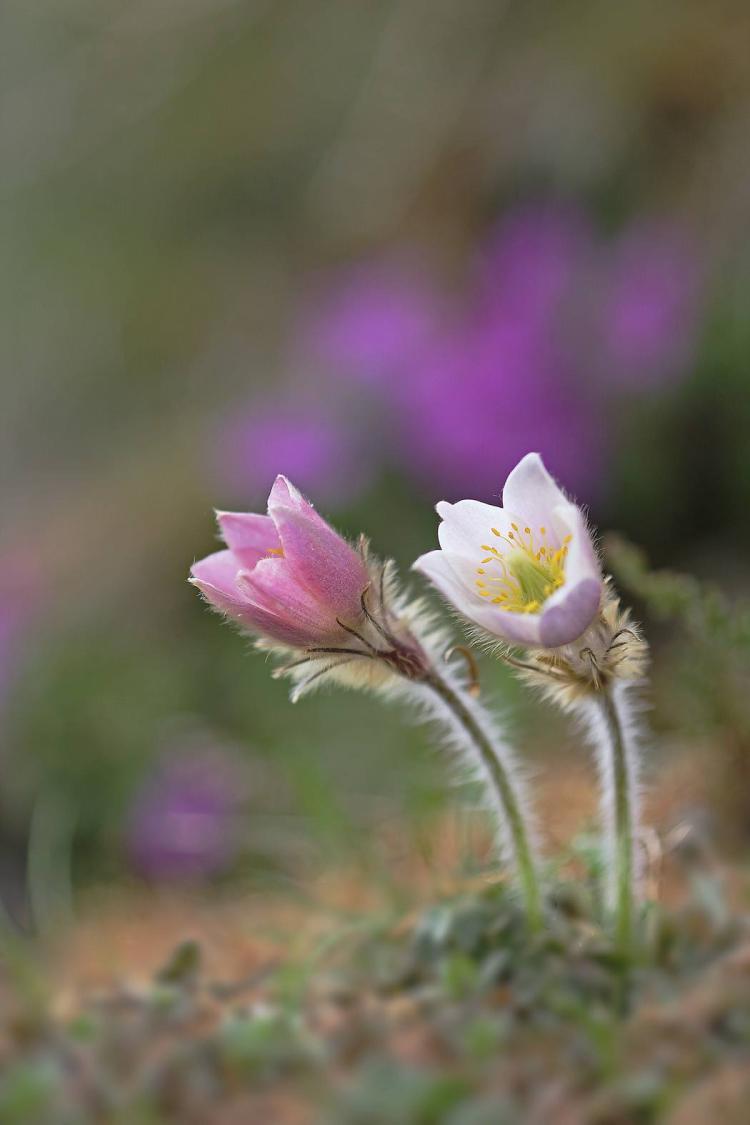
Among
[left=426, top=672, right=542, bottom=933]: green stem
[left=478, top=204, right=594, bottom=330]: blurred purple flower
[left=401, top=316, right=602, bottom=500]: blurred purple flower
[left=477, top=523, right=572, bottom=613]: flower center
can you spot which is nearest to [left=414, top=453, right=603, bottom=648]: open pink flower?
[left=477, top=523, right=572, bottom=613]: flower center

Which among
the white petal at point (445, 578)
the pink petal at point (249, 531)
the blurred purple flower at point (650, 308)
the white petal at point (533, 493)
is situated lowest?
the white petal at point (445, 578)

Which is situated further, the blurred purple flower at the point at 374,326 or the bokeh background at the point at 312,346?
the blurred purple flower at the point at 374,326

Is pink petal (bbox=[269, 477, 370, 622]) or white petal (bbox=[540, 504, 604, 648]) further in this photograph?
pink petal (bbox=[269, 477, 370, 622])

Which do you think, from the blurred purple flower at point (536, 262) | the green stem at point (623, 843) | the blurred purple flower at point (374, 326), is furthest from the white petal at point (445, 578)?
the blurred purple flower at point (374, 326)

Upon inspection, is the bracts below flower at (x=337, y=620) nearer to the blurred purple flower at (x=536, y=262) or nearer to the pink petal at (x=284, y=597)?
the pink petal at (x=284, y=597)

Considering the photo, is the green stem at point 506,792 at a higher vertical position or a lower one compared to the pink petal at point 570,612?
lower

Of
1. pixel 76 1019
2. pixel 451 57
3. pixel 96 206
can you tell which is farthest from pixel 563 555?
pixel 96 206

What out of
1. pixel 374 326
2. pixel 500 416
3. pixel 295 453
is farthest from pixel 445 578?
pixel 374 326

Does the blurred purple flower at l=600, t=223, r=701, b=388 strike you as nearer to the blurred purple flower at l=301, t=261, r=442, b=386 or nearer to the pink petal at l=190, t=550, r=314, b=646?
the blurred purple flower at l=301, t=261, r=442, b=386
